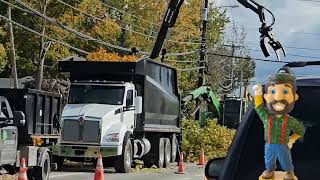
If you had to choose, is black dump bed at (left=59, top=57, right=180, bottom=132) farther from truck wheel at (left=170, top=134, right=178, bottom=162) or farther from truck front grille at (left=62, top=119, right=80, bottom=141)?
truck front grille at (left=62, top=119, right=80, bottom=141)

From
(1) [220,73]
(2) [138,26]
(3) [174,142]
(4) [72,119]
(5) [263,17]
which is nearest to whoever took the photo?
(4) [72,119]

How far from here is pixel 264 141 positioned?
14.0 feet

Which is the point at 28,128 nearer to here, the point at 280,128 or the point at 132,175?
the point at 132,175

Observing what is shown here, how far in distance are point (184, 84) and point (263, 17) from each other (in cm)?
2943

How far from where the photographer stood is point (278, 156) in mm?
3885

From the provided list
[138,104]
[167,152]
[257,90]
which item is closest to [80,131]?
[138,104]

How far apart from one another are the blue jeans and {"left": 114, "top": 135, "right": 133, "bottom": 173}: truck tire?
1847 centimetres

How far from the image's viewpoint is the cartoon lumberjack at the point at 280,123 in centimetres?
381

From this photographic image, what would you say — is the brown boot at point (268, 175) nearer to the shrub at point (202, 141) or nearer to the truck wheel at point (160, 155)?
the truck wheel at point (160, 155)

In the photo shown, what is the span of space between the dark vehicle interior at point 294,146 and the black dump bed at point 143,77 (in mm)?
18743

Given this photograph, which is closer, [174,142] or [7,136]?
[7,136]

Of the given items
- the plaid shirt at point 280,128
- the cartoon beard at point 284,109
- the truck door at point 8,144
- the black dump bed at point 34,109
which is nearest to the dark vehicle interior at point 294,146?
the plaid shirt at point 280,128

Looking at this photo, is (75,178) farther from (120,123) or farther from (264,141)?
(264,141)

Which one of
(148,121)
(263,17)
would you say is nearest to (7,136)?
(148,121)
